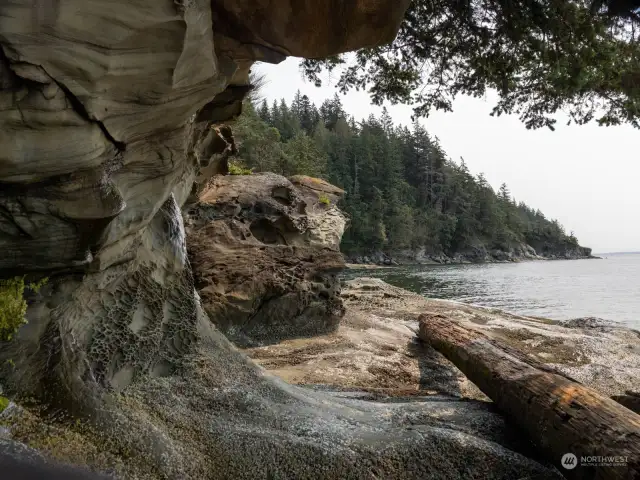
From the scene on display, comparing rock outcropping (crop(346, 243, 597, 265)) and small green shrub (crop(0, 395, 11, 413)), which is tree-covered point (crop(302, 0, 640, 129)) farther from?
rock outcropping (crop(346, 243, 597, 265))

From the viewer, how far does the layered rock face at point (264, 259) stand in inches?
337

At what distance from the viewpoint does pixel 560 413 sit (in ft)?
12.8

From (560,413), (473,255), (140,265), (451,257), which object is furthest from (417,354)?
(473,255)

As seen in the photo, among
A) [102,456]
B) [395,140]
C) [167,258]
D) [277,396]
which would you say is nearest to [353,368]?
[277,396]

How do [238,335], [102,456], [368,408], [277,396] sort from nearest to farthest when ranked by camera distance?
[102,456]
[277,396]
[368,408]
[238,335]

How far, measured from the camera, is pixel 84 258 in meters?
3.07

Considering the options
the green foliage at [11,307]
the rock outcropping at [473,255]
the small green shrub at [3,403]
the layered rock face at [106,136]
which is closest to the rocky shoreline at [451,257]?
the rock outcropping at [473,255]

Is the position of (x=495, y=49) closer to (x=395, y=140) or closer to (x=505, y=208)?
(x=395, y=140)

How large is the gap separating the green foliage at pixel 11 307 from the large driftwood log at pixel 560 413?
4.34 metres

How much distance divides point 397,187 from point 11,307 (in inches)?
2570

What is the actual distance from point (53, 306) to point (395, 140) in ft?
236

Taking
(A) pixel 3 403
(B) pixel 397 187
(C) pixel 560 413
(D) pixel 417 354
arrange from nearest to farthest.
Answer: (A) pixel 3 403
(C) pixel 560 413
(D) pixel 417 354
(B) pixel 397 187

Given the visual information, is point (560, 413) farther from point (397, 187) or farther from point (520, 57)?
point (397, 187)

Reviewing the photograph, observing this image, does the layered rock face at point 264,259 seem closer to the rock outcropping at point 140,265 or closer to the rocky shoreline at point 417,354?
the rocky shoreline at point 417,354
